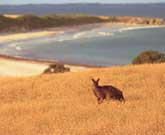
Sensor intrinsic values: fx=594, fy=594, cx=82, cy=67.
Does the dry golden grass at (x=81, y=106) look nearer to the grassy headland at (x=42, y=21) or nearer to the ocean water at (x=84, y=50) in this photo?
the ocean water at (x=84, y=50)

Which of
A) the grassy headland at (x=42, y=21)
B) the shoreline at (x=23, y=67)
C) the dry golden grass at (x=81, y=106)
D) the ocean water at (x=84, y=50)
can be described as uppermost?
the dry golden grass at (x=81, y=106)

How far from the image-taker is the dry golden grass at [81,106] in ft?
34.2

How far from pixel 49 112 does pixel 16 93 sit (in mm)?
4003

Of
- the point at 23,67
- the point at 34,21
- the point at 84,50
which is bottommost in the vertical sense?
the point at 34,21

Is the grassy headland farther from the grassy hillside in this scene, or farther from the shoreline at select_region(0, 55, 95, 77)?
the shoreline at select_region(0, 55, 95, 77)

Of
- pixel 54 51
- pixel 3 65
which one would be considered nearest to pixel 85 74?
pixel 3 65

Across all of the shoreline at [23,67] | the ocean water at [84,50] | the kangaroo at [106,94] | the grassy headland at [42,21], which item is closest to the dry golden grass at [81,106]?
the kangaroo at [106,94]

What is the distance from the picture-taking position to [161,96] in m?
13.9

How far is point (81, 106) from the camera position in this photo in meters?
12.9

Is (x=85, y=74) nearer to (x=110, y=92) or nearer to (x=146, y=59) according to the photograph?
(x=110, y=92)

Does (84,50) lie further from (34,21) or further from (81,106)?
(81,106)

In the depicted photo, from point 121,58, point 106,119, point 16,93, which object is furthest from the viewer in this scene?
point 121,58

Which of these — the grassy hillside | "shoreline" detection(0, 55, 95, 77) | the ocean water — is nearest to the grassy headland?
the grassy hillside

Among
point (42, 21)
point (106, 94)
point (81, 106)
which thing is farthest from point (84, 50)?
point (42, 21)
